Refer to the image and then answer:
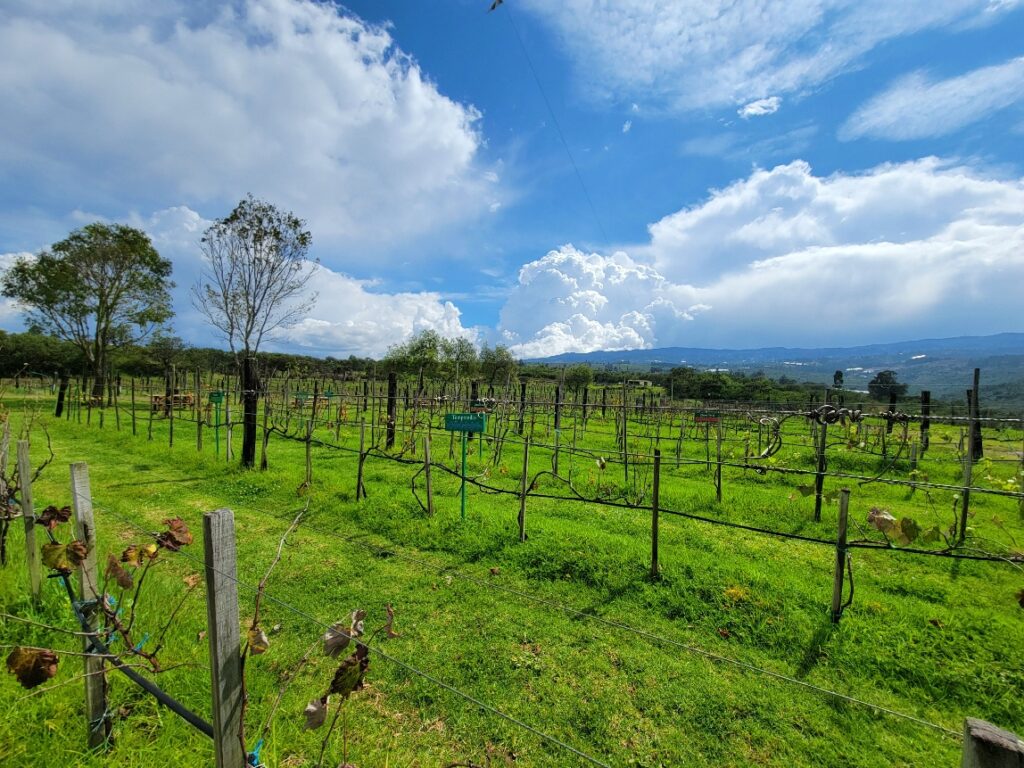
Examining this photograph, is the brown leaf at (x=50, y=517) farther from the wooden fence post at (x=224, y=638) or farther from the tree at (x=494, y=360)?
the tree at (x=494, y=360)

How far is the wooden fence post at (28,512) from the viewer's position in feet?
9.59

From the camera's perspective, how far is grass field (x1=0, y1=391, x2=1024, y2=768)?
8.70 ft

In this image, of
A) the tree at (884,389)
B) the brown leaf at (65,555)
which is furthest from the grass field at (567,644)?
the tree at (884,389)

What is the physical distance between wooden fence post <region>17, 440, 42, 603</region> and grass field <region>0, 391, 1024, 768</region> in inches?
5.3

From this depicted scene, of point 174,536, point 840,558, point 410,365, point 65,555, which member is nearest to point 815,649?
point 840,558

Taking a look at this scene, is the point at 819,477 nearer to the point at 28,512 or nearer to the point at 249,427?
the point at 28,512

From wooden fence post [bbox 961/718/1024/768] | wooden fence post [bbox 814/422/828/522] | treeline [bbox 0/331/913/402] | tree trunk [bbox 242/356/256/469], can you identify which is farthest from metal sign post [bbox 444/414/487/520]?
treeline [bbox 0/331/913/402]

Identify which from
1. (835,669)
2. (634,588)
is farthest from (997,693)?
(634,588)

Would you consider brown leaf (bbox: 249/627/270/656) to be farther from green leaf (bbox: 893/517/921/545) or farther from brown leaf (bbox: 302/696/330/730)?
green leaf (bbox: 893/517/921/545)

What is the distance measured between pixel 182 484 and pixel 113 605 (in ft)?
23.5

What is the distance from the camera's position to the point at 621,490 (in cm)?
821

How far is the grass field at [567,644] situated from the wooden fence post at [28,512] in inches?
5.3

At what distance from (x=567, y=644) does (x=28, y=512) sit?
12.5ft

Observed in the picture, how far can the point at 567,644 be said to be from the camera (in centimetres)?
368
